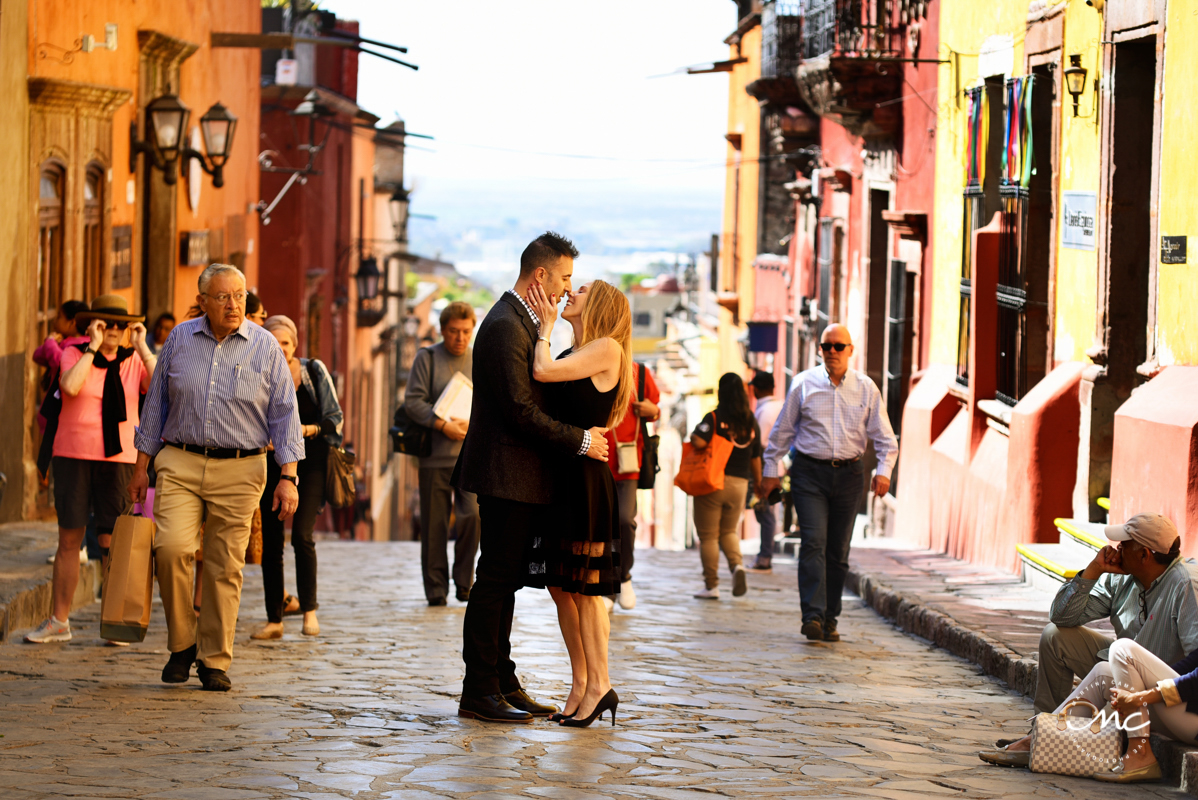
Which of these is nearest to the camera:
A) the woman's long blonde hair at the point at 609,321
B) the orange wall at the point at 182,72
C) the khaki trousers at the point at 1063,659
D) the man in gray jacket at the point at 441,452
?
the woman's long blonde hair at the point at 609,321

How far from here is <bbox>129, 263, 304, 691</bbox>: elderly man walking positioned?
686 centimetres

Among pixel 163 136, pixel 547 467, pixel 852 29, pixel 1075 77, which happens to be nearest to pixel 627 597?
pixel 547 467

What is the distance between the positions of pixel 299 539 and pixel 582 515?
3.01 meters

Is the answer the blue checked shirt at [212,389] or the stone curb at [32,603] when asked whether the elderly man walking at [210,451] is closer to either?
the blue checked shirt at [212,389]

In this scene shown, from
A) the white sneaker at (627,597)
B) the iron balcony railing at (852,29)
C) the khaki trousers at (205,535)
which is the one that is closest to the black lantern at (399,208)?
the iron balcony railing at (852,29)

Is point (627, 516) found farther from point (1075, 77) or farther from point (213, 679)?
point (1075, 77)

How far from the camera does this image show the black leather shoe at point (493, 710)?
250 inches

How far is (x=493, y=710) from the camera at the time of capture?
6.35 metres

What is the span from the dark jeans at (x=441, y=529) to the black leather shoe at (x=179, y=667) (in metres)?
3.02

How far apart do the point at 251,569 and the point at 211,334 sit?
5804 mm

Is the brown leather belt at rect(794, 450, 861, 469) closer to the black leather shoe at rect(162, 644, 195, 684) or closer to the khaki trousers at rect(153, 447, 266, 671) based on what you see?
the khaki trousers at rect(153, 447, 266, 671)

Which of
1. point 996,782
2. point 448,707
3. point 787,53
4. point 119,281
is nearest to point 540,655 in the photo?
point 448,707

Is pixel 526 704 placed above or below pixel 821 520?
below

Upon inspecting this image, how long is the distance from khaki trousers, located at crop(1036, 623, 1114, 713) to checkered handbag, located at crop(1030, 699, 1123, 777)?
516 mm
